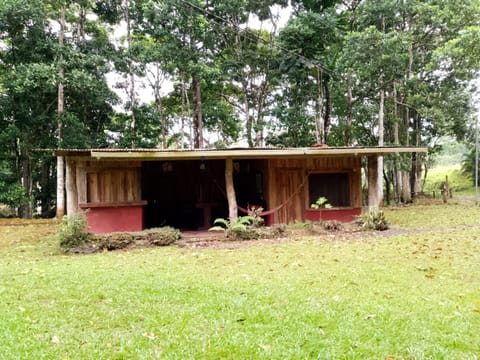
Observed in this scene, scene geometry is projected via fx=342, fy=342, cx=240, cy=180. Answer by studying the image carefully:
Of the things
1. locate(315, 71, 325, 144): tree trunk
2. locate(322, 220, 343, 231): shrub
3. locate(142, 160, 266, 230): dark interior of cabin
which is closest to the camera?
locate(322, 220, 343, 231): shrub

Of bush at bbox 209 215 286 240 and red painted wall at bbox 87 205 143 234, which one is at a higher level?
red painted wall at bbox 87 205 143 234

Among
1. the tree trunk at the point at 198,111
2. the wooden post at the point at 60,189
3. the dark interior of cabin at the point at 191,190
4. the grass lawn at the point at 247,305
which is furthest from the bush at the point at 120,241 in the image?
the tree trunk at the point at 198,111

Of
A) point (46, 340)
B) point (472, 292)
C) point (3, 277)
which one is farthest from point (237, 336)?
point (3, 277)

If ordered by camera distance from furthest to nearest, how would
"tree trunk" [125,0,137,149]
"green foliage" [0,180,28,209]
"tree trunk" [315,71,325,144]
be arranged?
"tree trunk" [315,71,325,144] → "tree trunk" [125,0,137,149] → "green foliage" [0,180,28,209]

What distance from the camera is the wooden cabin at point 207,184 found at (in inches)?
335

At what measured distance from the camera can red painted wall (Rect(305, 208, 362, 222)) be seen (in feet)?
34.7

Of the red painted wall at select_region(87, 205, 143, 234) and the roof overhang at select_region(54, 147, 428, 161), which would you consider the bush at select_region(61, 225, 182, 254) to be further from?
the roof overhang at select_region(54, 147, 428, 161)

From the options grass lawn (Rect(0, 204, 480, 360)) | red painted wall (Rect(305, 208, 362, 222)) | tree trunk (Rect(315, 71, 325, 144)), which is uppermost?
tree trunk (Rect(315, 71, 325, 144))

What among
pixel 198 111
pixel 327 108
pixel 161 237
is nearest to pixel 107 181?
pixel 161 237

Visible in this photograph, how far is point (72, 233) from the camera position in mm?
7148

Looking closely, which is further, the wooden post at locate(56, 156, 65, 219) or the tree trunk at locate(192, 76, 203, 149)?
the tree trunk at locate(192, 76, 203, 149)

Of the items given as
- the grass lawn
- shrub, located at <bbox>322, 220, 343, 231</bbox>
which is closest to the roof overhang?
shrub, located at <bbox>322, 220, 343, 231</bbox>

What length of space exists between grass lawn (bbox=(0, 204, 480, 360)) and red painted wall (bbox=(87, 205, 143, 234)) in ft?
7.47

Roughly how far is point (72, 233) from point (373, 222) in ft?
24.0
